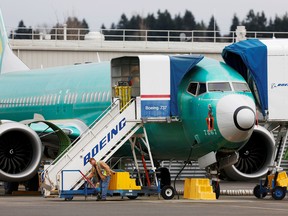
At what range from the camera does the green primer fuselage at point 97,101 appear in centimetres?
2889

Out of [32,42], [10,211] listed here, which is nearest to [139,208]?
[10,211]

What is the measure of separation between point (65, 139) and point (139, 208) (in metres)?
9.60

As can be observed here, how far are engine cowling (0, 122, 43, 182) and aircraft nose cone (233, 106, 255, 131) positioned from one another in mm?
6787

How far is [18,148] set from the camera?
32750 mm

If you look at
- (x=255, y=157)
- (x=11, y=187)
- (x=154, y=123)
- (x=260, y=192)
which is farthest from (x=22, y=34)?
(x=260, y=192)

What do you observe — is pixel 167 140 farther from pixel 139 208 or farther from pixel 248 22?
pixel 248 22

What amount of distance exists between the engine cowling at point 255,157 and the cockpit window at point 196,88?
4111 millimetres

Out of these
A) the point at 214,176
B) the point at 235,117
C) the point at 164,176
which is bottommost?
the point at 164,176

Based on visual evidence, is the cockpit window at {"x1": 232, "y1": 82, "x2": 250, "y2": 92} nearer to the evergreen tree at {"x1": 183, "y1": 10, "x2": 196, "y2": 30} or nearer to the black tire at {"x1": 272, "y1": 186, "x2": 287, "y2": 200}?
the black tire at {"x1": 272, "y1": 186, "x2": 287, "y2": 200}

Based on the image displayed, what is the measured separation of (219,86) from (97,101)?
18.1 feet

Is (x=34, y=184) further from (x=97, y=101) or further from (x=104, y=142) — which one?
(x=104, y=142)

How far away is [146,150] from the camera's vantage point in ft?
101

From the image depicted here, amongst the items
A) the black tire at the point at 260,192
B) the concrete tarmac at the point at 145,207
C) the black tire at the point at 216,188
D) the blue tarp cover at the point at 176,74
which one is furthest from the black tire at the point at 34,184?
the black tire at the point at 260,192

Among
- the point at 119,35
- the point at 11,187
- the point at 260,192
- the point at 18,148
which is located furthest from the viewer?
the point at 119,35
